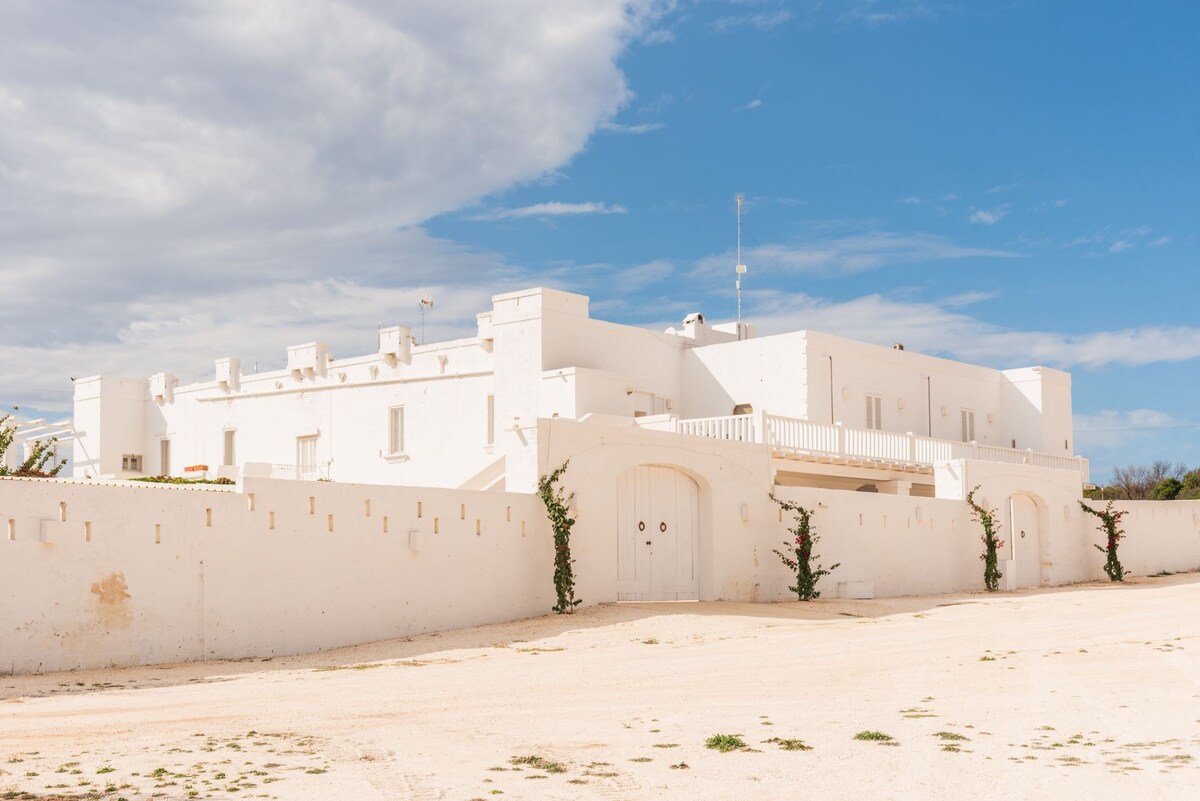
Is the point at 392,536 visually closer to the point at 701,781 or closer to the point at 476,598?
the point at 476,598

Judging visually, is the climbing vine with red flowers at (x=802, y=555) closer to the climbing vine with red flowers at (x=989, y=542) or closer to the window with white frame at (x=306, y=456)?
the climbing vine with red flowers at (x=989, y=542)

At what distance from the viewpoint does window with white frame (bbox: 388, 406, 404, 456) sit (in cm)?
3566

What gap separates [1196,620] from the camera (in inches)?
735

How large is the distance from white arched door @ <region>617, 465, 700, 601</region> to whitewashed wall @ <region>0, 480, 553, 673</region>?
1780 millimetres

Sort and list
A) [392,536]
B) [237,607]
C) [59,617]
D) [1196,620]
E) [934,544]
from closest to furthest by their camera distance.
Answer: [59,617], [237,607], [392,536], [1196,620], [934,544]

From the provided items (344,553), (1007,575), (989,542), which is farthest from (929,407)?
(344,553)

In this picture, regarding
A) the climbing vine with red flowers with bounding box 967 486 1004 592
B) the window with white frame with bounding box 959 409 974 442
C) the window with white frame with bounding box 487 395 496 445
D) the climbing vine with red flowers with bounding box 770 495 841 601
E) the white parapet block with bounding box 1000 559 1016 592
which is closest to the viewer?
the climbing vine with red flowers with bounding box 770 495 841 601

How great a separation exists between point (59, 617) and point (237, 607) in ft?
7.26

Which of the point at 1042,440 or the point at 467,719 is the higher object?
the point at 1042,440

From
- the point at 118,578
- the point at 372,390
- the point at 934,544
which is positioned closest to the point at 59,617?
the point at 118,578

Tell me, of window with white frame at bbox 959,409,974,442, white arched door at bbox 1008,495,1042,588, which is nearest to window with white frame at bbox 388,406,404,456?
white arched door at bbox 1008,495,1042,588

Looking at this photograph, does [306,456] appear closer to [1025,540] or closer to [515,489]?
[515,489]

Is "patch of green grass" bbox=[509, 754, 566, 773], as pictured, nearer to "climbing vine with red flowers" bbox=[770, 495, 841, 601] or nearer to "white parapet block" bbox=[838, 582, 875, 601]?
"climbing vine with red flowers" bbox=[770, 495, 841, 601]

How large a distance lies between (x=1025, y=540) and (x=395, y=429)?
56.2 ft
